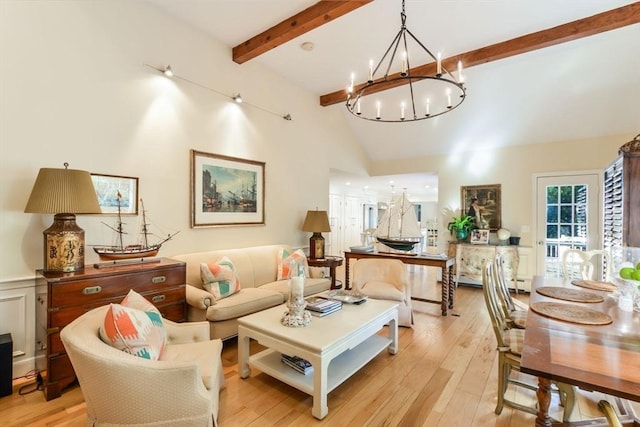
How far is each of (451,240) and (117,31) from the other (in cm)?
600

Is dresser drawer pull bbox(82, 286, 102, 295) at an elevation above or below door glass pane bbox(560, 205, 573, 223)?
below

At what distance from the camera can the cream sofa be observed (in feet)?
9.32

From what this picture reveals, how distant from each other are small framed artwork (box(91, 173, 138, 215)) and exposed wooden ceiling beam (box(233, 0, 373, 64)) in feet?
6.75

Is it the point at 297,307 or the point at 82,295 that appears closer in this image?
the point at 82,295

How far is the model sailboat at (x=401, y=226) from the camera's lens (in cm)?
429

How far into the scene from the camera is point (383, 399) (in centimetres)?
218

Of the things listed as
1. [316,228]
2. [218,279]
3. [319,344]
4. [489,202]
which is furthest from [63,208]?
[489,202]

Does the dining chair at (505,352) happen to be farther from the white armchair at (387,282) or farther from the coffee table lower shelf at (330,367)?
the white armchair at (387,282)

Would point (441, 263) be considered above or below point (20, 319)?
above

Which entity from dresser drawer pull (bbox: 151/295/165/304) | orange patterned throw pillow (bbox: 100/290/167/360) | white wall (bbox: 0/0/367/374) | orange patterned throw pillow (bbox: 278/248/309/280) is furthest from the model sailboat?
orange patterned throw pillow (bbox: 100/290/167/360)

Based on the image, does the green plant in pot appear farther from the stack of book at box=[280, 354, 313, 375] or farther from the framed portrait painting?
the stack of book at box=[280, 354, 313, 375]

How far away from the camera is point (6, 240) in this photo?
2326mm

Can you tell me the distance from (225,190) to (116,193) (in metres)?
1.24

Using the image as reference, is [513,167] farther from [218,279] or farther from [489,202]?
[218,279]
